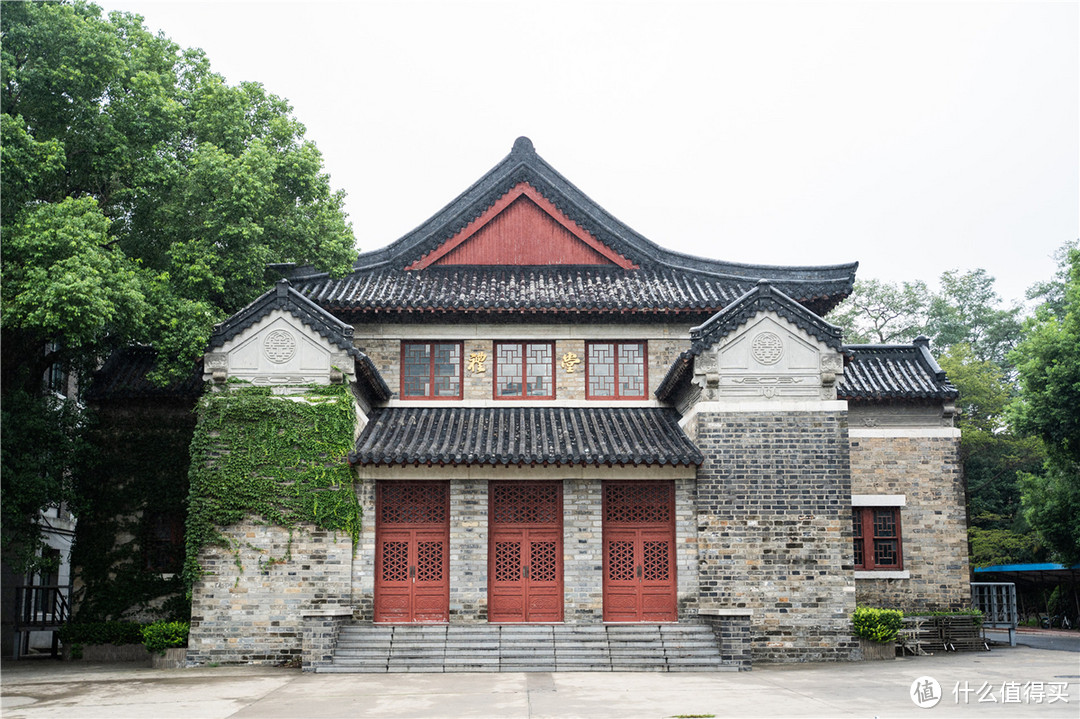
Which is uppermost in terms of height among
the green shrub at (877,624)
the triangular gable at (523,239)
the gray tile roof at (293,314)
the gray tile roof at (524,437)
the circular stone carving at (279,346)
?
the triangular gable at (523,239)

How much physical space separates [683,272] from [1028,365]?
32.8 feet

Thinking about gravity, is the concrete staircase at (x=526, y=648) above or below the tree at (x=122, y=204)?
below

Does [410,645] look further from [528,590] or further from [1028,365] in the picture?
[1028,365]

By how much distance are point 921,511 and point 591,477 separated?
25.7 ft

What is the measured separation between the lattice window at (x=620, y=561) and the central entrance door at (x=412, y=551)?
3.21 m

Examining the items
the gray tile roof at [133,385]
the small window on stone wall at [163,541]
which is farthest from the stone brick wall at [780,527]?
the small window on stone wall at [163,541]

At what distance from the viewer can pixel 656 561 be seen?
17531 millimetres

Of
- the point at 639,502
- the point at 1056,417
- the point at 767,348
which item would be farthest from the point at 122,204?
the point at 1056,417

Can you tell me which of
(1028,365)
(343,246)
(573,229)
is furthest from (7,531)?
(1028,365)

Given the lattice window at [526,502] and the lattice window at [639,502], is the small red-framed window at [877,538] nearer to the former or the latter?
the lattice window at [639,502]

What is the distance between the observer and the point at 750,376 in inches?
677

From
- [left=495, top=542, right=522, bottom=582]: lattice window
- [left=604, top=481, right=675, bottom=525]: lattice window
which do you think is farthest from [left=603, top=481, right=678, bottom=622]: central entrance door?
[left=495, top=542, right=522, bottom=582]: lattice window

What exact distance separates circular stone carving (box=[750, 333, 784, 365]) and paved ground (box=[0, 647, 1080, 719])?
18.4 ft

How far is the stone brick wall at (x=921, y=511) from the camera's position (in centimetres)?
1928
